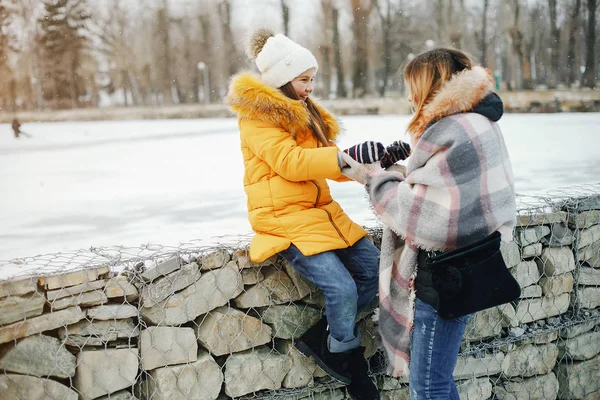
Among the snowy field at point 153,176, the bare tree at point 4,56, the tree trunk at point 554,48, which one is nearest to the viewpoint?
the snowy field at point 153,176

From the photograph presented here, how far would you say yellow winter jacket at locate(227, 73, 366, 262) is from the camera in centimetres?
177

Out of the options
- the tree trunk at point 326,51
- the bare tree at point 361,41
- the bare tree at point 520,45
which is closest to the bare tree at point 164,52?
the tree trunk at point 326,51

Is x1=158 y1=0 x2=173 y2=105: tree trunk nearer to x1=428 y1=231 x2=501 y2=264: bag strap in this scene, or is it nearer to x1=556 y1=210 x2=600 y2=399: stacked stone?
x1=556 y1=210 x2=600 y2=399: stacked stone

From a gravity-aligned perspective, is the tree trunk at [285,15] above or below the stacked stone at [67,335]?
above

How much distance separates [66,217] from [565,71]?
10.1 m

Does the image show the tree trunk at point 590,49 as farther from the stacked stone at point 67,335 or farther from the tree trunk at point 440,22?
the stacked stone at point 67,335

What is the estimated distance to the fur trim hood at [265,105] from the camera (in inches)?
71.5

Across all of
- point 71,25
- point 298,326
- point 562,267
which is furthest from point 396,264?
point 71,25

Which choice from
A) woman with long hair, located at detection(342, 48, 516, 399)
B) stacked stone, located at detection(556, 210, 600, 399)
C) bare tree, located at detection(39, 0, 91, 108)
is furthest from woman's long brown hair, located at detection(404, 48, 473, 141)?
bare tree, located at detection(39, 0, 91, 108)

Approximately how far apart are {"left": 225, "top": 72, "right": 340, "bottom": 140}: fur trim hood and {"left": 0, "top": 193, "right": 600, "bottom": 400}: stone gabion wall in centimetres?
53

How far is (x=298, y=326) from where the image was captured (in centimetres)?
216

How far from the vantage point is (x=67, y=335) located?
6.07 feet

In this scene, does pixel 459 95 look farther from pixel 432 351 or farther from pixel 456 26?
pixel 456 26

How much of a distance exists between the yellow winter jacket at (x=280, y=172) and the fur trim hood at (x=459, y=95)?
0.39 metres
